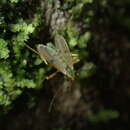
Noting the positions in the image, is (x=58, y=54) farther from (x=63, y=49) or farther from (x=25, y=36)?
(x=25, y=36)

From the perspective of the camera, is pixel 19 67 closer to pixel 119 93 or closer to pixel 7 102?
pixel 7 102

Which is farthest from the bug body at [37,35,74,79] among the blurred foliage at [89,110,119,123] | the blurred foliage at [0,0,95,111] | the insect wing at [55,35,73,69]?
the blurred foliage at [89,110,119,123]

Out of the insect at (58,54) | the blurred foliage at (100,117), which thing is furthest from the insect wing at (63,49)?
the blurred foliage at (100,117)

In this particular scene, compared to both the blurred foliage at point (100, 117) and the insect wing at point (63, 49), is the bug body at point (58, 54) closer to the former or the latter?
the insect wing at point (63, 49)

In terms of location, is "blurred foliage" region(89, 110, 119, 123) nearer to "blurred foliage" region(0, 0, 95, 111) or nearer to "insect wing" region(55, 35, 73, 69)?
"blurred foliage" region(0, 0, 95, 111)

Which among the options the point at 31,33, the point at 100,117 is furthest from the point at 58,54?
the point at 100,117

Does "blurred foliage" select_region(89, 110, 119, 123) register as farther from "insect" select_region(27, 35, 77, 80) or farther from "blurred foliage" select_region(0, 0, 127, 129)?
"insect" select_region(27, 35, 77, 80)

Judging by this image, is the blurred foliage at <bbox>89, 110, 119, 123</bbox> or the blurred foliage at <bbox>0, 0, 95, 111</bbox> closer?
the blurred foliage at <bbox>0, 0, 95, 111</bbox>

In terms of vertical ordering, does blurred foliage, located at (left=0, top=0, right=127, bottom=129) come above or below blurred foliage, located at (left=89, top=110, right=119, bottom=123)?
above
